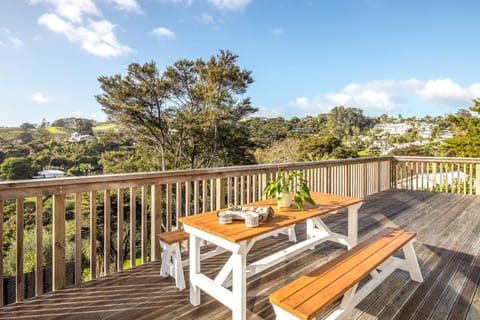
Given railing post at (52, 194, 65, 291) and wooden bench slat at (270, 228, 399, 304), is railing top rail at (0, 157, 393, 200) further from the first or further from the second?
wooden bench slat at (270, 228, 399, 304)

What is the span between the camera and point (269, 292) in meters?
2.10

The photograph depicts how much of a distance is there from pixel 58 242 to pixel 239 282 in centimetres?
163

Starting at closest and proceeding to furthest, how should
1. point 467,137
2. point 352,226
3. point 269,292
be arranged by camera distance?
point 269,292, point 352,226, point 467,137

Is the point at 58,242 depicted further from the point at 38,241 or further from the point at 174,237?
the point at 174,237

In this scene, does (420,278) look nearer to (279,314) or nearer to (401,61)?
(279,314)

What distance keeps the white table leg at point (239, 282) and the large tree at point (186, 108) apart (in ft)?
46.0

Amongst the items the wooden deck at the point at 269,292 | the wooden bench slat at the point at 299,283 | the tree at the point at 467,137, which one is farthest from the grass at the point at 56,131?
the tree at the point at 467,137

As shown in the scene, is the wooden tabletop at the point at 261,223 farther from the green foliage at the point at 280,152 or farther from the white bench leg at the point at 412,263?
the green foliage at the point at 280,152

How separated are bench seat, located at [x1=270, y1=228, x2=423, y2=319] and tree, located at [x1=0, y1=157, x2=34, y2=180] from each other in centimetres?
1087

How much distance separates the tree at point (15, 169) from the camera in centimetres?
945

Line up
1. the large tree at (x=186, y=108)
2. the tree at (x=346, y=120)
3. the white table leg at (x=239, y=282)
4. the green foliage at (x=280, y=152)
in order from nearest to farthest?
the white table leg at (x=239, y=282)
the large tree at (x=186, y=108)
the green foliage at (x=280, y=152)
the tree at (x=346, y=120)

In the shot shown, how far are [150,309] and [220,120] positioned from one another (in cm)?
1416

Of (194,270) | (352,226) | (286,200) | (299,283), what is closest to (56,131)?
(194,270)

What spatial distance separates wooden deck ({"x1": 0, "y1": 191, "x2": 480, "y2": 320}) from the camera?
186cm
